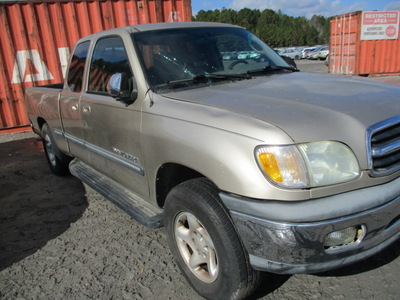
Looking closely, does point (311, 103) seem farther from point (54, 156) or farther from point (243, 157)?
point (54, 156)

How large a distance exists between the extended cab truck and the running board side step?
0.06 ft

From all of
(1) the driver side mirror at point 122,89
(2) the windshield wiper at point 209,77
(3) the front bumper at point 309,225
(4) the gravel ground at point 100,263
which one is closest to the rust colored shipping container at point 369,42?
(2) the windshield wiper at point 209,77


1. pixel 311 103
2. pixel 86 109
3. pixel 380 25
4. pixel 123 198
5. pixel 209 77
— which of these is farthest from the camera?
pixel 380 25

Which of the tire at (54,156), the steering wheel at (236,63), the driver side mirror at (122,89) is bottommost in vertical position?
the tire at (54,156)

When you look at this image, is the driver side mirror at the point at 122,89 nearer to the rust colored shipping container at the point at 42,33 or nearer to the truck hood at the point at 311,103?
the truck hood at the point at 311,103

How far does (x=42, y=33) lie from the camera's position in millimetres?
8000

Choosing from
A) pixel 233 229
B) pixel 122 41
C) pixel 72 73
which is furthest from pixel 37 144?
pixel 233 229

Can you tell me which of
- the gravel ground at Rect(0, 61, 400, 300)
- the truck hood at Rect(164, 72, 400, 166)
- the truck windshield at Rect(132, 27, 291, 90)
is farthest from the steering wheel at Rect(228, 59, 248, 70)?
the gravel ground at Rect(0, 61, 400, 300)

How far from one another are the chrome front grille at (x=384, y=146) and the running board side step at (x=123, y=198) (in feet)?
4.97

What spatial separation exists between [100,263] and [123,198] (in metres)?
0.57

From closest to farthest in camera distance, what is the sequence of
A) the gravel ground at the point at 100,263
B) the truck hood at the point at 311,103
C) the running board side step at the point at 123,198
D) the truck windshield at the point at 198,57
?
the truck hood at the point at 311,103, the gravel ground at the point at 100,263, the running board side step at the point at 123,198, the truck windshield at the point at 198,57

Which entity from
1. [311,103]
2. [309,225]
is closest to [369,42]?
[311,103]

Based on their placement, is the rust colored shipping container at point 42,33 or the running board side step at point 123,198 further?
the rust colored shipping container at point 42,33

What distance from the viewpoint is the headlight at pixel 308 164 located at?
180cm
